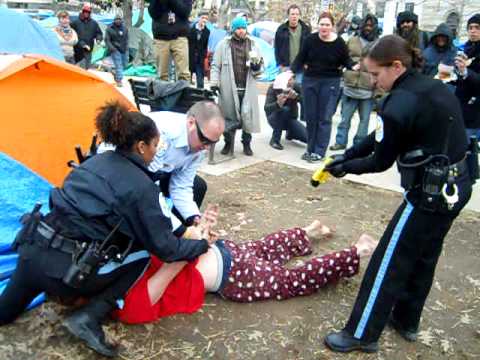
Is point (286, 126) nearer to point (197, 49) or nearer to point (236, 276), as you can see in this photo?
point (236, 276)

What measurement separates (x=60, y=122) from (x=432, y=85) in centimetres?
282

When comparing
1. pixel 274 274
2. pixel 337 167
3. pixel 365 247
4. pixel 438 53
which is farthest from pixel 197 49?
pixel 337 167

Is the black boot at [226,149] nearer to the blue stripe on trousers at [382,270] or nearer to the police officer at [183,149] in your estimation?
the police officer at [183,149]

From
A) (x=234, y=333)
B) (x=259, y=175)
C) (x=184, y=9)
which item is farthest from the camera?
(x=184, y=9)

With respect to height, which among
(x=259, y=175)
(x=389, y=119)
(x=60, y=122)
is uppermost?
(x=389, y=119)

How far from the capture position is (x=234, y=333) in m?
2.72

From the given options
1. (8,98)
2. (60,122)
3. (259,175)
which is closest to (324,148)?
(259,175)

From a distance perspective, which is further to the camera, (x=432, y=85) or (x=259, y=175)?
(x=259, y=175)

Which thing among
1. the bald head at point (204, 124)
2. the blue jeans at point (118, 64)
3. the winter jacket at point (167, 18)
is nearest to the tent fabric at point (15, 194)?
the bald head at point (204, 124)

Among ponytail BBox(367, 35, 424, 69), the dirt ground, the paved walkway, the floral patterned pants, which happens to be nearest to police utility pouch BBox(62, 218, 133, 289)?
the dirt ground

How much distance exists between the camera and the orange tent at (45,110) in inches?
142

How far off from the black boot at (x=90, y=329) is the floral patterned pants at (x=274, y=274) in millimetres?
750

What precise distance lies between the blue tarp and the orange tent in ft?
0.65

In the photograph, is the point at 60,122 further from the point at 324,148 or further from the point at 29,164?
the point at 324,148
